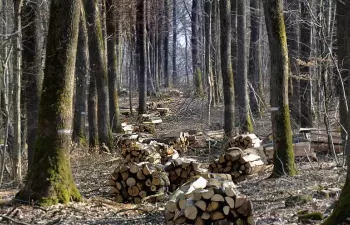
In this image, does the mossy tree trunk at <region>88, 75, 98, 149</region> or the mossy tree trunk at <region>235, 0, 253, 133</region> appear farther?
the mossy tree trunk at <region>235, 0, 253, 133</region>

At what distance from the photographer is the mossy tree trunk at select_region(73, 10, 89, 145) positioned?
16203 mm

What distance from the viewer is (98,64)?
16.4 metres

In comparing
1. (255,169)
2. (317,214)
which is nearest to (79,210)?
(317,214)

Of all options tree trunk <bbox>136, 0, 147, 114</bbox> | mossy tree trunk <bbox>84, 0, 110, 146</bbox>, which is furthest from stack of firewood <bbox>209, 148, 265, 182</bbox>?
tree trunk <bbox>136, 0, 147, 114</bbox>

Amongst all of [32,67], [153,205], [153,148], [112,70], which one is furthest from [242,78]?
[153,205]

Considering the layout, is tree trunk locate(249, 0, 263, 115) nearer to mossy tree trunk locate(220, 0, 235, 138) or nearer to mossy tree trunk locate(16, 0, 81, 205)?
mossy tree trunk locate(220, 0, 235, 138)

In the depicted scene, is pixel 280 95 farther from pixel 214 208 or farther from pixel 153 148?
pixel 153 148

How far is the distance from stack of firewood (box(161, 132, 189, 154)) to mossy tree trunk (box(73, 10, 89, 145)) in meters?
2.99

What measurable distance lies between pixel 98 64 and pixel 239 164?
22.9ft

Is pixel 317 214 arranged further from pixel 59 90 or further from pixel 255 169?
pixel 255 169

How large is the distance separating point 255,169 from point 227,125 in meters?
4.90

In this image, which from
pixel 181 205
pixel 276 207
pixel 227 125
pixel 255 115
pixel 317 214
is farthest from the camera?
pixel 255 115

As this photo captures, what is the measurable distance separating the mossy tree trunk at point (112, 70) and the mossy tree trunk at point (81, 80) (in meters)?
2.36

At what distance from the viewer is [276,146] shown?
32.3 feet
